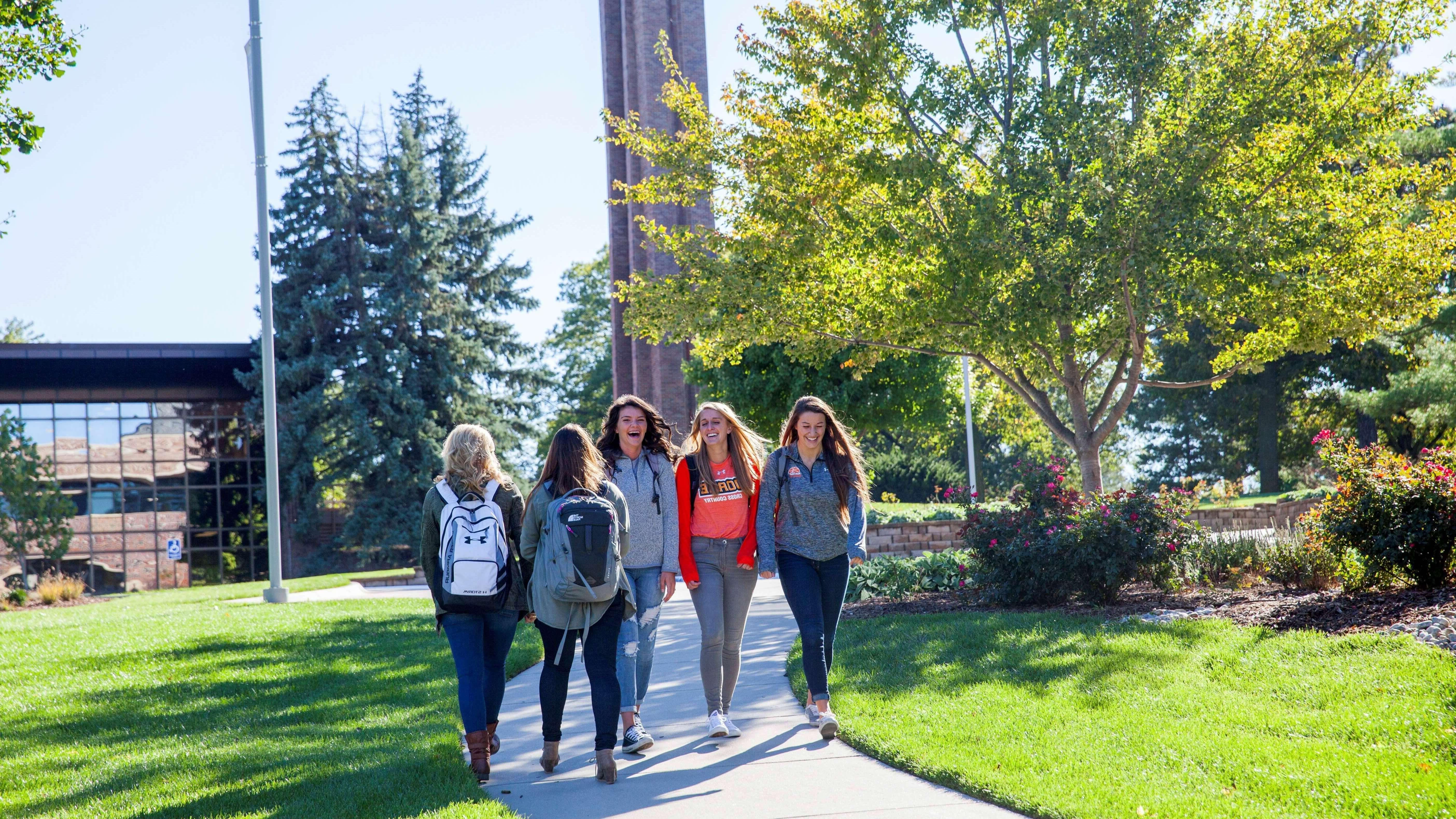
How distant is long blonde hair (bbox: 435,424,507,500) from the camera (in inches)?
200

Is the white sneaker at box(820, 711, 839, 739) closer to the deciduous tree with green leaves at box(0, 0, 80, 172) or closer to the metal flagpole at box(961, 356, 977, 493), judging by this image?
the deciduous tree with green leaves at box(0, 0, 80, 172)

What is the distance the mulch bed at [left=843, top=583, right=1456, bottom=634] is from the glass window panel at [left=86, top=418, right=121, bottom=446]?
3305cm

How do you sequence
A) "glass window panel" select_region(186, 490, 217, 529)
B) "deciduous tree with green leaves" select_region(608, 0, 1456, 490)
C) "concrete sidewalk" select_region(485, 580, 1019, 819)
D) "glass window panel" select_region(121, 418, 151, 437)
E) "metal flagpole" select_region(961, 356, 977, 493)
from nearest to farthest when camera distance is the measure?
"concrete sidewalk" select_region(485, 580, 1019, 819) → "deciduous tree with green leaves" select_region(608, 0, 1456, 490) → "metal flagpole" select_region(961, 356, 977, 493) → "glass window panel" select_region(121, 418, 151, 437) → "glass window panel" select_region(186, 490, 217, 529)

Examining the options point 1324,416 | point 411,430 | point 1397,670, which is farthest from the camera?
point 1324,416

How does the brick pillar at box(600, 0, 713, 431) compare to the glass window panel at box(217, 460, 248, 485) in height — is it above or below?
above

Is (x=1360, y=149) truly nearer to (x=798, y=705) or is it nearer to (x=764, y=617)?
(x=764, y=617)

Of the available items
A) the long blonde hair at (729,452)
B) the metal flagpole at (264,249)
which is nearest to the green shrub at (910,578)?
the long blonde hair at (729,452)

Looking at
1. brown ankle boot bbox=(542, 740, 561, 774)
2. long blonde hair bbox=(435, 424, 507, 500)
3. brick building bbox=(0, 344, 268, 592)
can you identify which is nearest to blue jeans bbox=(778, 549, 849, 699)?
brown ankle boot bbox=(542, 740, 561, 774)

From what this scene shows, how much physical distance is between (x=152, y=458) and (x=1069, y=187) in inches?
1364

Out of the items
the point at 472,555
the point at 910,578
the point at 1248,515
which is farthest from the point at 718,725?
the point at 1248,515

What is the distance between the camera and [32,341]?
188 feet

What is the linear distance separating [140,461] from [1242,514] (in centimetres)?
3391

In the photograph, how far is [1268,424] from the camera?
3859cm

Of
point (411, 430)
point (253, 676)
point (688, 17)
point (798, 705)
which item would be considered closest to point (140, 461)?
point (411, 430)
